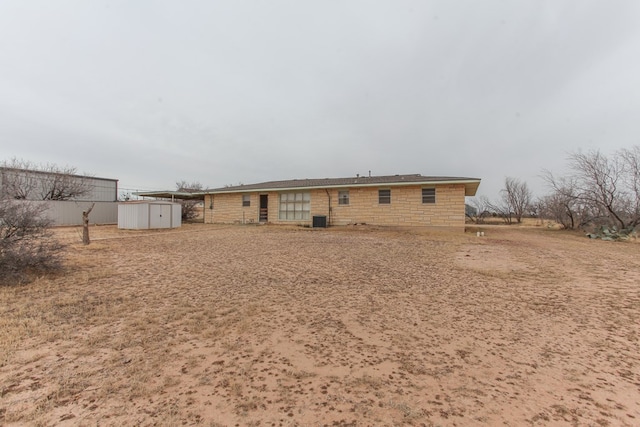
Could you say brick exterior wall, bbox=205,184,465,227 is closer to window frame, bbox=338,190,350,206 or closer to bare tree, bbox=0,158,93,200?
window frame, bbox=338,190,350,206

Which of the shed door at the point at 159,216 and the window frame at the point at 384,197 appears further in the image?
the window frame at the point at 384,197

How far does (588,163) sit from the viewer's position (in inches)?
677

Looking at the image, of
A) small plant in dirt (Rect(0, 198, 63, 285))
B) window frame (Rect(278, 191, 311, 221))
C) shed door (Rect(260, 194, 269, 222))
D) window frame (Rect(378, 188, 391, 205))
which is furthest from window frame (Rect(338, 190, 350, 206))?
small plant in dirt (Rect(0, 198, 63, 285))

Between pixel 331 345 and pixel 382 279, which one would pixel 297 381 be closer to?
pixel 331 345

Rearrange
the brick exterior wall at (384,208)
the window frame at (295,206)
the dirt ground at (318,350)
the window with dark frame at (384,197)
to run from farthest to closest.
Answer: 1. the window frame at (295,206)
2. the window with dark frame at (384,197)
3. the brick exterior wall at (384,208)
4. the dirt ground at (318,350)

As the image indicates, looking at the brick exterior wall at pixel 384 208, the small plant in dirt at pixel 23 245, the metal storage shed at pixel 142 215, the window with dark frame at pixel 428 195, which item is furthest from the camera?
the metal storage shed at pixel 142 215

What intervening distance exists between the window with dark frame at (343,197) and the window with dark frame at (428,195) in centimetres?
445

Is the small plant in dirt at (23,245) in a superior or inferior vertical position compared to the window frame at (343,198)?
inferior

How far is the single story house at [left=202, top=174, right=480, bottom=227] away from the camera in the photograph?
604 inches

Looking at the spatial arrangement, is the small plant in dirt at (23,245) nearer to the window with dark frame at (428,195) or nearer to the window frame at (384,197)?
the window frame at (384,197)

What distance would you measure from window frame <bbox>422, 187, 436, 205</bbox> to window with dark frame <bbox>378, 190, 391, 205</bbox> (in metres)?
1.91

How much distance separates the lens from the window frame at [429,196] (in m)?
15.7

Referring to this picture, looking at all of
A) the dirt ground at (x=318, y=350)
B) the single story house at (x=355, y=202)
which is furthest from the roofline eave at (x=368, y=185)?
the dirt ground at (x=318, y=350)

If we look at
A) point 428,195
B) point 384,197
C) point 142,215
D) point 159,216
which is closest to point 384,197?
point 384,197
